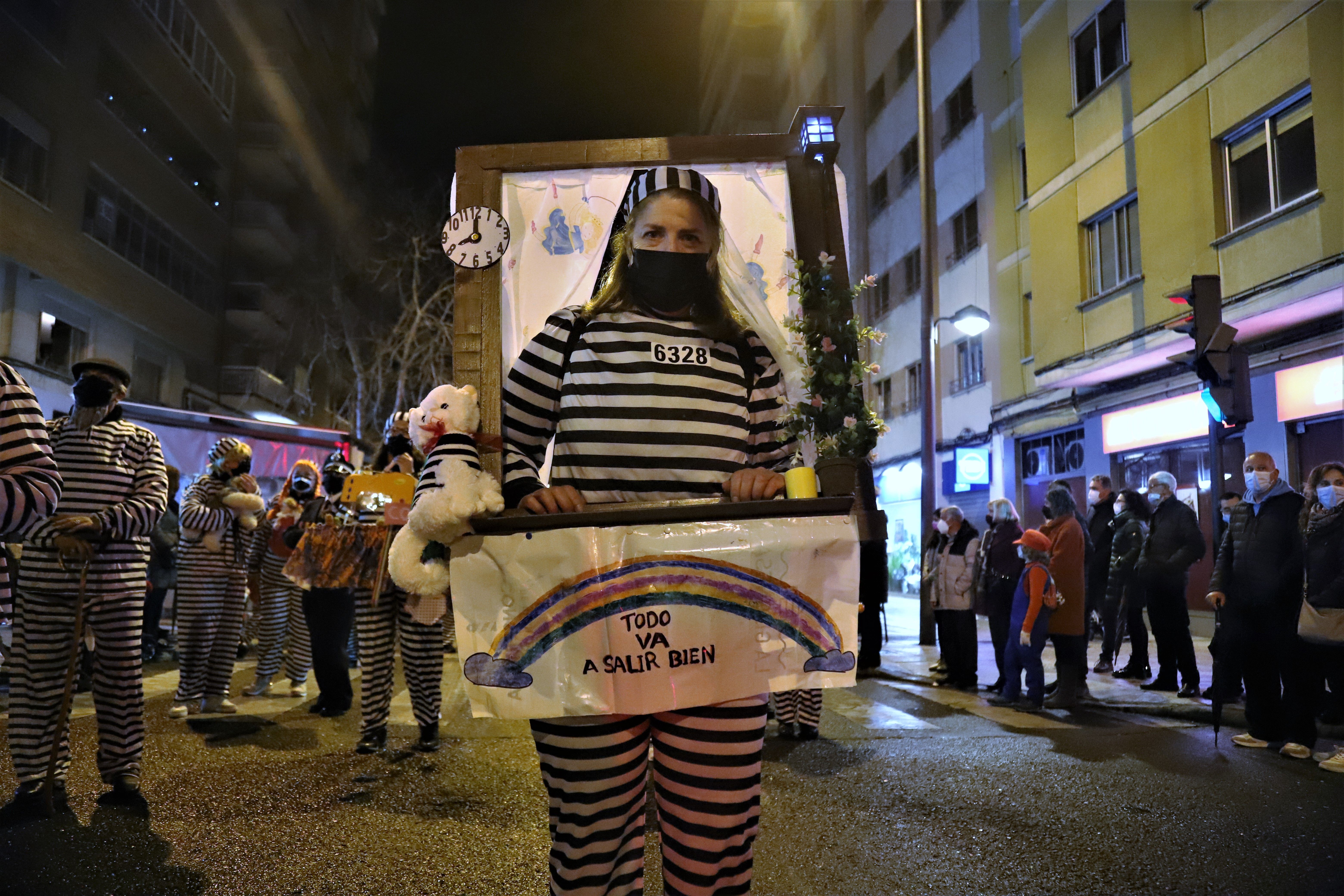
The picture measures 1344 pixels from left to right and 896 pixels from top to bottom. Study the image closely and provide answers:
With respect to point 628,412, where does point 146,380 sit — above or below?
above

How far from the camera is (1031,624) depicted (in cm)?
782

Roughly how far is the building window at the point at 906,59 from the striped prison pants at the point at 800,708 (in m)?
21.9

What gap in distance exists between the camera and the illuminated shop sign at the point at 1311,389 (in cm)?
1031

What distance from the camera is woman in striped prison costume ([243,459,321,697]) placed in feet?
26.1

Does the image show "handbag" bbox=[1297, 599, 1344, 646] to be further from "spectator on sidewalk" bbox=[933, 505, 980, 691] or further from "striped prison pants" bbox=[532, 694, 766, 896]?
"striped prison pants" bbox=[532, 694, 766, 896]

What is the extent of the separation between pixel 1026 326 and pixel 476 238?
1723 cm

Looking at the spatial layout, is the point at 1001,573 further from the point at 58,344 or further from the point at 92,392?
the point at 58,344

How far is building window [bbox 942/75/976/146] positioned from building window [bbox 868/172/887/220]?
3.92 meters

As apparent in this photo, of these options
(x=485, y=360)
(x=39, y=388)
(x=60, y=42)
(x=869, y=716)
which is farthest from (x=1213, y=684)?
(x=60, y=42)

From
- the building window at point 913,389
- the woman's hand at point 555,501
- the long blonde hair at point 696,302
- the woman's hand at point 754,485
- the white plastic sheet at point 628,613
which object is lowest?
the white plastic sheet at point 628,613

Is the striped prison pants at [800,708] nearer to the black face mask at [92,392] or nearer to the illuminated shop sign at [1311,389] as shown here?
the black face mask at [92,392]

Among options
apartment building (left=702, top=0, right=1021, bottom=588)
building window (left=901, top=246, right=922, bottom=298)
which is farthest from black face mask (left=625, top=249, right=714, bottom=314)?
building window (left=901, top=246, right=922, bottom=298)

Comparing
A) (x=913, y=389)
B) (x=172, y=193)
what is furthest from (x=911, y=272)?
(x=172, y=193)

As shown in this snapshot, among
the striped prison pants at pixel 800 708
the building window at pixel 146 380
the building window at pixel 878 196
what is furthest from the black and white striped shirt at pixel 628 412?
the building window at pixel 146 380
